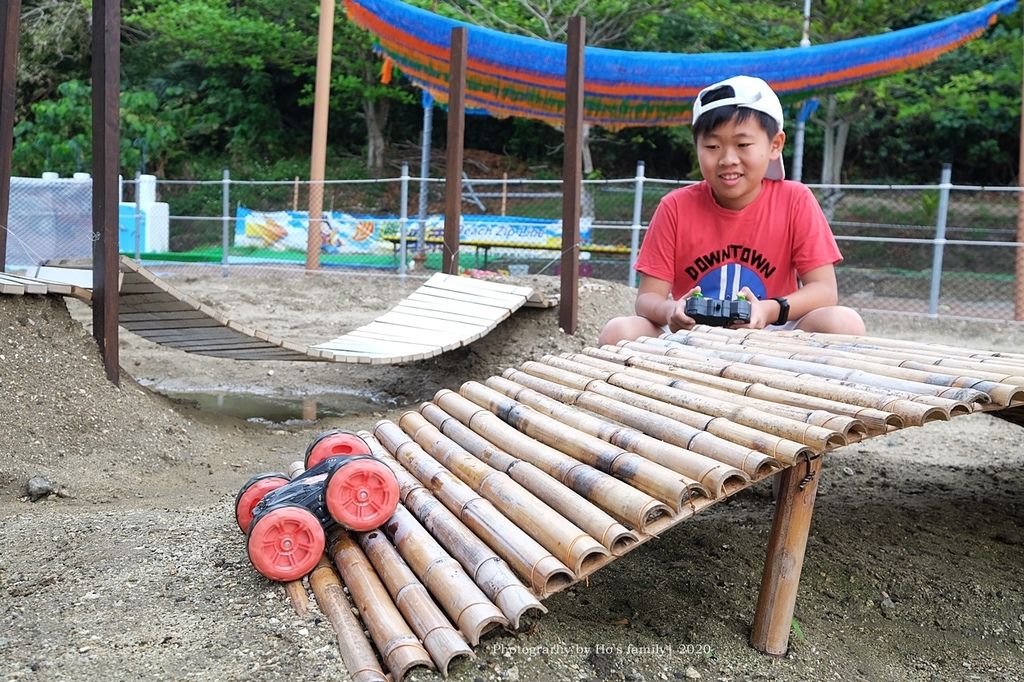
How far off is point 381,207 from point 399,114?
170 inches

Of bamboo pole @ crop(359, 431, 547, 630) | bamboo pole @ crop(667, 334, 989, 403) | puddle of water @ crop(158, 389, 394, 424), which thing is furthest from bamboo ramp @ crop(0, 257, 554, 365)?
bamboo pole @ crop(359, 431, 547, 630)

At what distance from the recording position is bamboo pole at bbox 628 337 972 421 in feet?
6.73

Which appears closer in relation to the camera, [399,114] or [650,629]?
[650,629]

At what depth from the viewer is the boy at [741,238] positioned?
3.19 m

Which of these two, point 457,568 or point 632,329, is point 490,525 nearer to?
point 457,568

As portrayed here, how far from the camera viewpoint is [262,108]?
22.0 meters

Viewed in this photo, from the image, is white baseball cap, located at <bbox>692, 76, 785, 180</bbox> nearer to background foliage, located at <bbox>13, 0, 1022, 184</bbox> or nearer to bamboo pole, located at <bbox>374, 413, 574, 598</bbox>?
bamboo pole, located at <bbox>374, 413, 574, 598</bbox>

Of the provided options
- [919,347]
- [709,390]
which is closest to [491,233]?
[919,347]

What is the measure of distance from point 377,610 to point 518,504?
1.33 ft

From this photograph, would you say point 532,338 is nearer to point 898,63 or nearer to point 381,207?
point 898,63

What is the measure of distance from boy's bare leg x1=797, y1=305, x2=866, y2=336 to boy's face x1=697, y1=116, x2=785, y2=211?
484mm

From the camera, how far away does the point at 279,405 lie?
5.73 metres

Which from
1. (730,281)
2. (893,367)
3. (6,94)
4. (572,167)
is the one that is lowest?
(893,367)

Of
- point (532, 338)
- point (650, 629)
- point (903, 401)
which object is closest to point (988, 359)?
point (903, 401)
